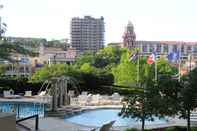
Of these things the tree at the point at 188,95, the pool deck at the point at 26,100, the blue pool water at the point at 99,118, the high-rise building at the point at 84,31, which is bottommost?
the blue pool water at the point at 99,118

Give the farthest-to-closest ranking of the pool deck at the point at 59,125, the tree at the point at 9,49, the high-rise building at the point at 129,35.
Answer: the high-rise building at the point at 129,35, the pool deck at the point at 59,125, the tree at the point at 9,49

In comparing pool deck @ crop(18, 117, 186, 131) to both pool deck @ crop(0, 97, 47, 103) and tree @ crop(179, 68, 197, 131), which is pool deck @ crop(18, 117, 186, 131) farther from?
pool deck @ crop(0, 97, 47, 103)

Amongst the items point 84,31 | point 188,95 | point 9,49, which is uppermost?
point 84,31

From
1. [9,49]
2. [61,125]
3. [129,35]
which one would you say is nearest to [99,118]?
[61,125]

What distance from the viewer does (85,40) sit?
198375mm

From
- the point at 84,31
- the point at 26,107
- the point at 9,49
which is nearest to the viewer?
the point at 9,49

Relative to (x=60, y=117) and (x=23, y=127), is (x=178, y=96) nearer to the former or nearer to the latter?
(x=23, y=127)

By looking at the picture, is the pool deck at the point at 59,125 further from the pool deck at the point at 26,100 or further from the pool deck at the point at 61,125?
the pool deck at the point at 26,100

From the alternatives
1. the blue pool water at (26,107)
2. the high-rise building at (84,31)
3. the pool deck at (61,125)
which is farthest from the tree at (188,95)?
the high-rise building at (84,31)

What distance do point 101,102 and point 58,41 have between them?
165219 millimetres

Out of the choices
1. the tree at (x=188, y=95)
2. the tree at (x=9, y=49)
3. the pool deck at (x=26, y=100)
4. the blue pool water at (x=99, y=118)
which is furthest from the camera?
the pool deck at (x=26, y=100)

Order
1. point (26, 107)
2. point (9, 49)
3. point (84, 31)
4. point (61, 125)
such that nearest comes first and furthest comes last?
point (9, 49) → point (61, 125) → point (26, 107) → point (84, 31)

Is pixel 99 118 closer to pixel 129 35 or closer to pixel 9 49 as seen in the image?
pixel 9 49

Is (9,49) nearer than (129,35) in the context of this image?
Yes
